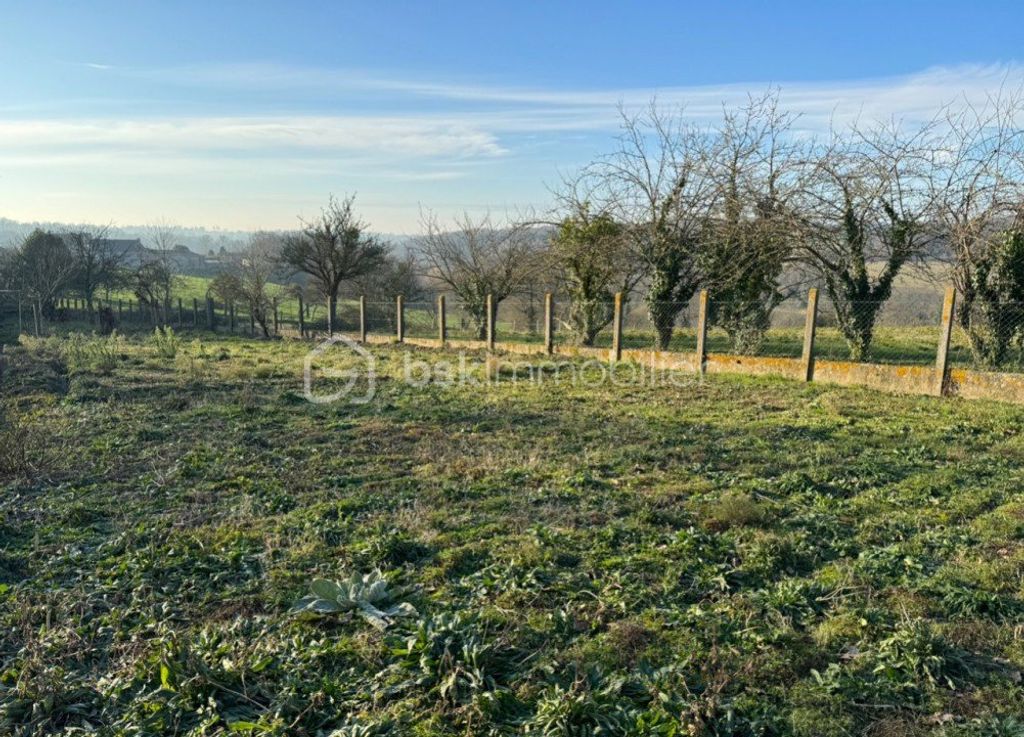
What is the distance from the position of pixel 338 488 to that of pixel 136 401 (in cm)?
564

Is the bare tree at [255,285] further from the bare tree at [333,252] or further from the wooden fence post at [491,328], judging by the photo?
the wooden fence post at [491,328]

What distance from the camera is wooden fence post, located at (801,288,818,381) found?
35.0 ft

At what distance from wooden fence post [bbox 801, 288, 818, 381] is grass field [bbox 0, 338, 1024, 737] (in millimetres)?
3403

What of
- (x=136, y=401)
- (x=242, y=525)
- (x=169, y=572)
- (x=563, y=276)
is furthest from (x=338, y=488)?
(x=563, y=276)

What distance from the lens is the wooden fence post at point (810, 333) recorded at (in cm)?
1067

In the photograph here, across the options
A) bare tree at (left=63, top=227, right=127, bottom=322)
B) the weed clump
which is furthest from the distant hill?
the weed clump

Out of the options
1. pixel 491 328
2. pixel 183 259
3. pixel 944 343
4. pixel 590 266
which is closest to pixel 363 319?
pixel 491 328

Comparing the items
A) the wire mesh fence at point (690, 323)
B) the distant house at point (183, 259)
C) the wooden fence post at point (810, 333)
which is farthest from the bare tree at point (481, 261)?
the distant house at point (183, 259)

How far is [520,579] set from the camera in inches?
143

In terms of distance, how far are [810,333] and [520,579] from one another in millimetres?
8851

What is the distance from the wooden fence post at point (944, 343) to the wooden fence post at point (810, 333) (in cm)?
185

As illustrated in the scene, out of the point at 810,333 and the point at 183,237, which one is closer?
the point at 810,333

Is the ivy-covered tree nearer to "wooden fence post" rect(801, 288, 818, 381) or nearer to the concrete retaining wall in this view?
the concrete retaining wall

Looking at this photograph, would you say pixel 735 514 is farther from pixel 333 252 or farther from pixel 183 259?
pixel 183 259
